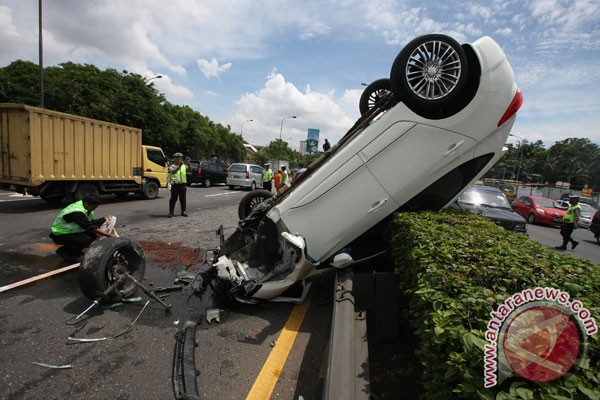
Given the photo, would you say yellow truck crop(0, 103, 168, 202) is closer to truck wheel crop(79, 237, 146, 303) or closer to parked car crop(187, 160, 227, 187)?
truck wheel crop(79, 237, 146, 303)

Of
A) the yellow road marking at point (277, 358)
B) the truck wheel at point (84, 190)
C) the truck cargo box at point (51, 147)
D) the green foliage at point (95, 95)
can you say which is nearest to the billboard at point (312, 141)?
the green foliage at point (95, 95)

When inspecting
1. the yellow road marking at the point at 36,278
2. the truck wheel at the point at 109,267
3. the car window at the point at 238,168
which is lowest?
the yellow road marking at the point at 36,278

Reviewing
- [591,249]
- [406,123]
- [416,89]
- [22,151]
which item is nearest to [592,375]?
[406,123]

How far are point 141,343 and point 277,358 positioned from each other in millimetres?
1205

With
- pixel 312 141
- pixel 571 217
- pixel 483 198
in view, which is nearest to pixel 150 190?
pixel 483 198

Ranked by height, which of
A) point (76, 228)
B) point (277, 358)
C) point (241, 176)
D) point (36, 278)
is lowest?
point (277, 358)

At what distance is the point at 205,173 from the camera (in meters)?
19.7

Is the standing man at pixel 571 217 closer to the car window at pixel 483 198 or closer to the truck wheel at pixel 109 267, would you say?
the car window at pixel 483 198

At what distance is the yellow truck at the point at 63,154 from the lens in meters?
8.43

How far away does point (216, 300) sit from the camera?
12.3ft

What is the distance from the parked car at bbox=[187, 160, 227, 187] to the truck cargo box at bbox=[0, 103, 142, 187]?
28.5ft

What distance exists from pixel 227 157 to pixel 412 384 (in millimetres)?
63253

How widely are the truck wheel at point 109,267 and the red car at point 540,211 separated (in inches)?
669

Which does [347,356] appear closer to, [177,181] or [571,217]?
[177,181]
